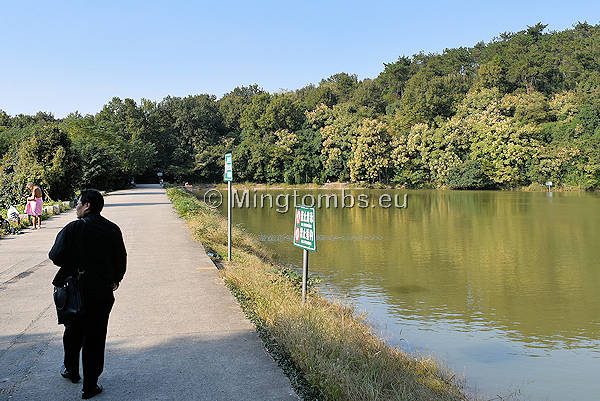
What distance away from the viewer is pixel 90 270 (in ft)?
13.0

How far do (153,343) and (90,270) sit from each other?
169 cm

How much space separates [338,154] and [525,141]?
22.7 metres

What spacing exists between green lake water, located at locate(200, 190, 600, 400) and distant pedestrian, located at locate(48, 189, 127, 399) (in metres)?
4.70

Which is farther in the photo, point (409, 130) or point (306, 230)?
point (409, 130)

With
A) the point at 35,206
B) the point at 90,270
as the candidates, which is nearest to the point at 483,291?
the point at 90,270

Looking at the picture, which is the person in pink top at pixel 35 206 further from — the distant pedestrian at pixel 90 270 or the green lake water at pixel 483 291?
the distant pedestrian at pixel 90 270

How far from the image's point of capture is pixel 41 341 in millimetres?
5426

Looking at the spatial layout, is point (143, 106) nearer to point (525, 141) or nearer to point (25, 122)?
point (25, 122)

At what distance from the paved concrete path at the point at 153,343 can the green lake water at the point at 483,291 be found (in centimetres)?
315

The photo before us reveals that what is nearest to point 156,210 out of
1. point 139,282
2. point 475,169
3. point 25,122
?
point 139,282

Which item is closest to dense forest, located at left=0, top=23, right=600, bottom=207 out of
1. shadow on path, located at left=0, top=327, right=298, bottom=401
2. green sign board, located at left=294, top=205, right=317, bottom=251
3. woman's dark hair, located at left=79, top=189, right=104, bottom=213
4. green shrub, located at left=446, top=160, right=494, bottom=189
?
green shrub, located at left=446, top=160, right=494, bottom=189

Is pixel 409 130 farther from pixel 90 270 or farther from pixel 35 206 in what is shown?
pixel 90 270

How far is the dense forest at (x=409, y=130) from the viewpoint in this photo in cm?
5809

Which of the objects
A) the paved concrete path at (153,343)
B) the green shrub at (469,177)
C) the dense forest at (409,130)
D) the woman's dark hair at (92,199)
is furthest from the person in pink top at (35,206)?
the green shrub at (469,177)
